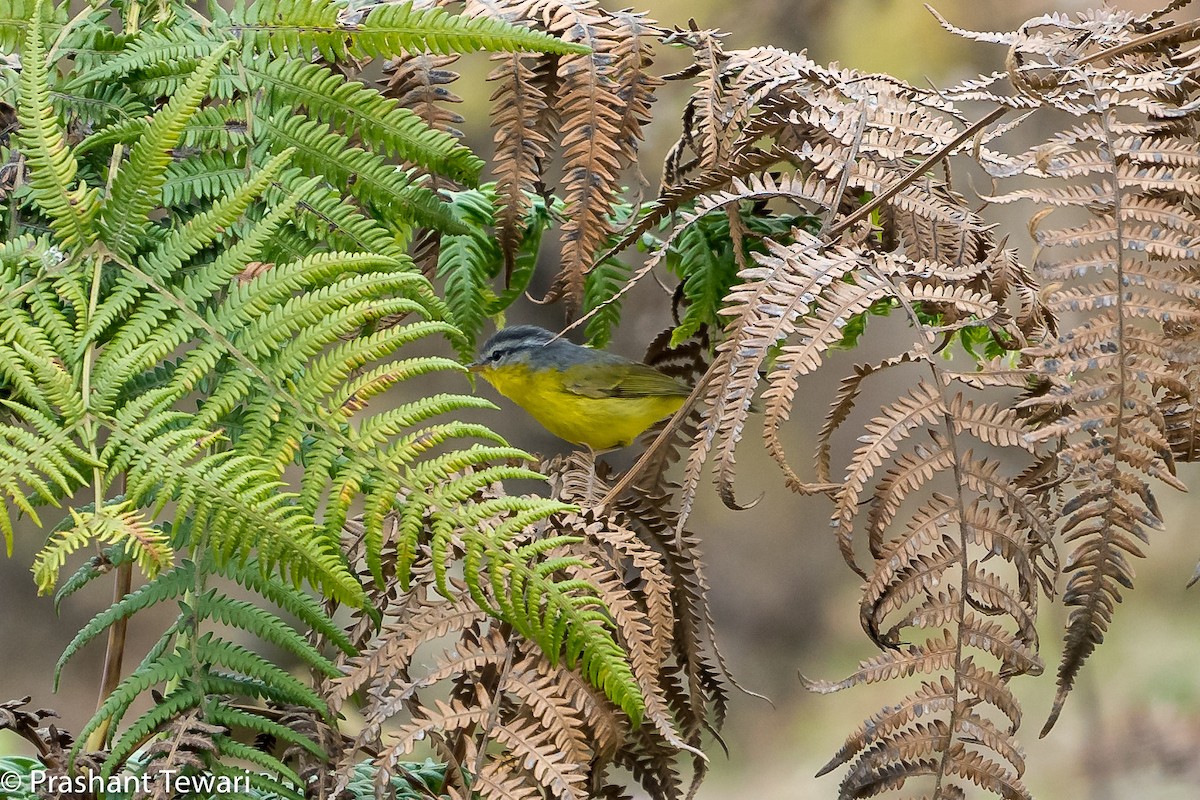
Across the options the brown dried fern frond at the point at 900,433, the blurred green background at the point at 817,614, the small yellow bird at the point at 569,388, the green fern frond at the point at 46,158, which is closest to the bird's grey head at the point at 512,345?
the small yellow bird at the point at 569,388

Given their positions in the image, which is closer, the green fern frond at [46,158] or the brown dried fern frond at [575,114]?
the green fern frond at [46,158]

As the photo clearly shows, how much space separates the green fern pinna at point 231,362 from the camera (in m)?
0.55

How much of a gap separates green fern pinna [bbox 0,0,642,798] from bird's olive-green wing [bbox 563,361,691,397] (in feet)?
1.88

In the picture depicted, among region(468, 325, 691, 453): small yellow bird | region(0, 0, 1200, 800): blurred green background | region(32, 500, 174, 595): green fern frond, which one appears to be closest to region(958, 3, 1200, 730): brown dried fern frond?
region(32, 500, 174, 595): green fern frond

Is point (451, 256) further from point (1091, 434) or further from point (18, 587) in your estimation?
point (18, 587)

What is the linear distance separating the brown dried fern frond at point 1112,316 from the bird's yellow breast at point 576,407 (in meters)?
0.80

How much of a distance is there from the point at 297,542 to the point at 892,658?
35cm

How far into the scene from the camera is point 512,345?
4.70ft

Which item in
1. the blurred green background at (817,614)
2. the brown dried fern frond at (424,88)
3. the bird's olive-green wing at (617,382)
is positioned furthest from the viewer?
the blurred green background at (817,614)

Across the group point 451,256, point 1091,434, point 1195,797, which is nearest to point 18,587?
point 451,256

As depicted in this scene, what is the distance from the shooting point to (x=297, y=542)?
55 cm

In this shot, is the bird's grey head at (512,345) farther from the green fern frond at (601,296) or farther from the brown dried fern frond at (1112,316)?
the brown dried fern frond at (1112,316)

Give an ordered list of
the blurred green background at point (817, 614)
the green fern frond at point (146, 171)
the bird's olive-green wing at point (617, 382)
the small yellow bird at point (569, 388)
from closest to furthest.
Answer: the green fern frond at point (146, 171) → the bird's olive-green wing at point (617, 382) → the small yellow bird at point (569, 388) → the blurred green background at point (817, 614)

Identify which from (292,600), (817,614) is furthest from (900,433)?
(817,614)
